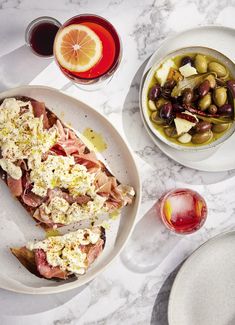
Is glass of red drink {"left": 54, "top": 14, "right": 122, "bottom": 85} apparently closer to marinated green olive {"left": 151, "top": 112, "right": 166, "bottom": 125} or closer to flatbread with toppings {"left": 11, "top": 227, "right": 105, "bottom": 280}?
marinated green olive {"left": 151, "top": 112, "right": 166, "bottom": 125}

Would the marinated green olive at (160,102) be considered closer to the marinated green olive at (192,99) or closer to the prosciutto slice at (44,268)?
the marinated green olive at (192,99)

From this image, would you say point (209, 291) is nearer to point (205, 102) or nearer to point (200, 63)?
point (205, 102)

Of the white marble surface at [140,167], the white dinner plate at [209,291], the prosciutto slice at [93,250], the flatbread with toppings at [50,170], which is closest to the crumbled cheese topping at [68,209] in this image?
the flatbread with toppings at [50,170]

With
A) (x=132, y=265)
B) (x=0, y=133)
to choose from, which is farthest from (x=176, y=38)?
(x=132, y=265)

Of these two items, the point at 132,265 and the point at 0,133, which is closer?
the point at 0,133

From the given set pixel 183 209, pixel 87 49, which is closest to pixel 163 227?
pixel 183 209

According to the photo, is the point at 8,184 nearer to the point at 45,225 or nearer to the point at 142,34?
the point at 45,225
